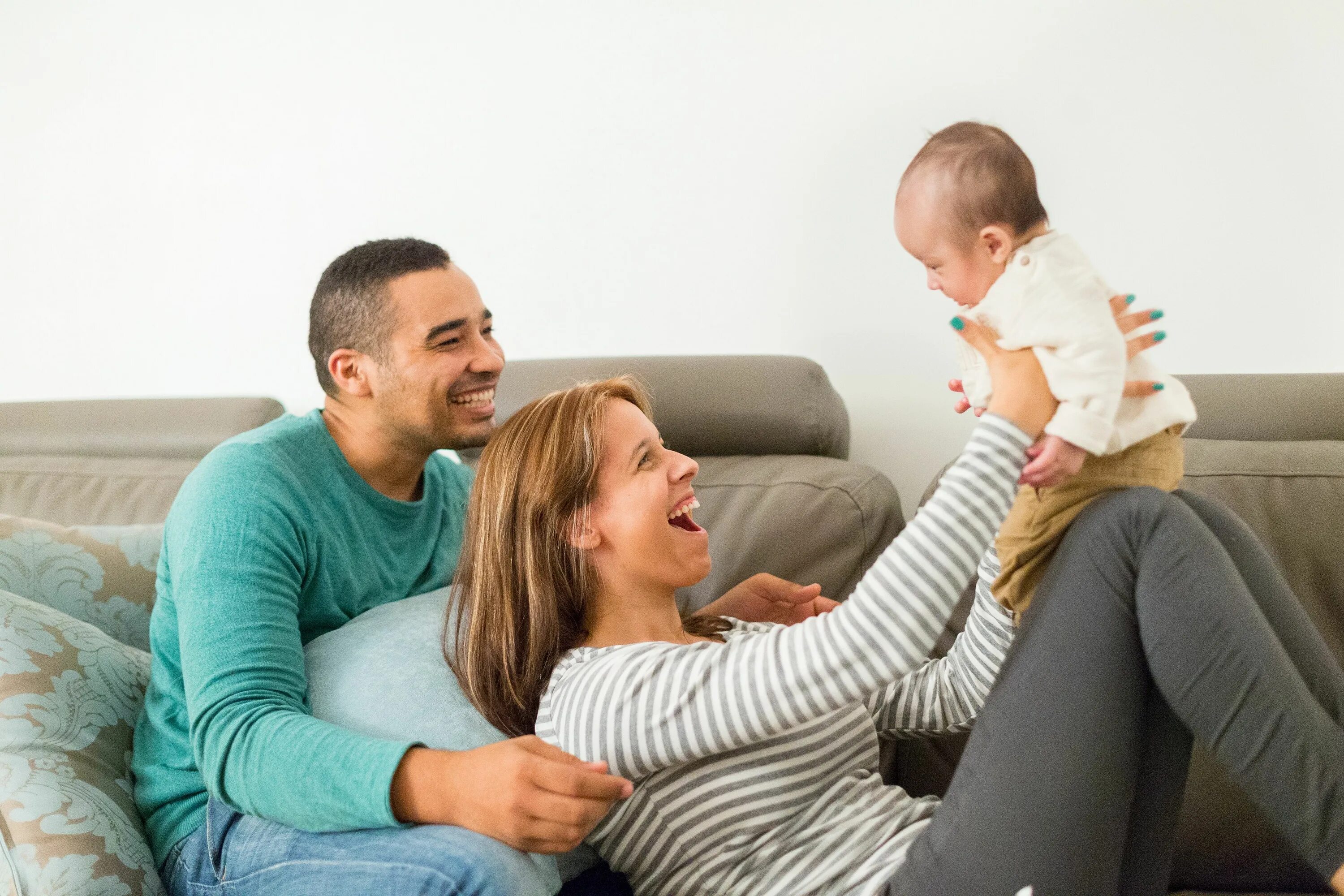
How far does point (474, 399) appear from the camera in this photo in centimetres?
158

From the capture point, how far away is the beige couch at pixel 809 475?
1423 mm

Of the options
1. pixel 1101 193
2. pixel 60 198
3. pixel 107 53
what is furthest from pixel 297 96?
pixel 1101 193

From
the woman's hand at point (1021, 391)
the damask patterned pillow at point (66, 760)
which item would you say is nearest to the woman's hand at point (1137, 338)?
the woman's hand at point (1021, 391)

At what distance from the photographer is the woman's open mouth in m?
1.23

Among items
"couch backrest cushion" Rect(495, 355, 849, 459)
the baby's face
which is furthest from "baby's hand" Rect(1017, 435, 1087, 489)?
"couch backrest cushion" Rect(495, 355, 849, 459)

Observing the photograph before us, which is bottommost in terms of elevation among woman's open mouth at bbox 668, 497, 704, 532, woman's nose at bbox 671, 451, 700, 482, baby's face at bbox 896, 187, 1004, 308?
woman's open mouth at bbox 668, 497, 704, 532

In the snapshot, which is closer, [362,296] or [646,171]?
[362,296]

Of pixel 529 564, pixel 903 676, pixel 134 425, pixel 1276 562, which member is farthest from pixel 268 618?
pixel 1276 562

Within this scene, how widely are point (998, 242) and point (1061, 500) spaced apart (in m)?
0.27

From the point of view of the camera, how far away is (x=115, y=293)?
7.70ft

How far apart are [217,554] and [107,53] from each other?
162 centimetres

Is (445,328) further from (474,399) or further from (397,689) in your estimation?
(397,689)

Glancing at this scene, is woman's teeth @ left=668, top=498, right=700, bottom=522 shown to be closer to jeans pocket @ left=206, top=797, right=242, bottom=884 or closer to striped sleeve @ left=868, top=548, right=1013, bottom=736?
striped sleeve @ left=868, top=548, right=1013, bottom=736

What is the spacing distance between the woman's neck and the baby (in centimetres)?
38
